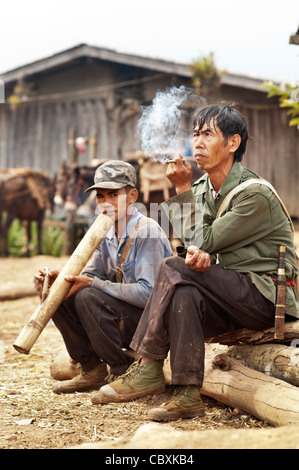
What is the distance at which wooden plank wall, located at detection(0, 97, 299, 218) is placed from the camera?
40.3 feet

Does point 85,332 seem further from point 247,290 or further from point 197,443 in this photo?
point 197,443

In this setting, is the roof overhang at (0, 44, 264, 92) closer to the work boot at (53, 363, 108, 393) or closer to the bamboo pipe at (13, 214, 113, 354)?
the bamboo pipe at (13, 214, 113, 354)

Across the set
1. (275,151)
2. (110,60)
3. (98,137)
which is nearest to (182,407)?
(275,151)

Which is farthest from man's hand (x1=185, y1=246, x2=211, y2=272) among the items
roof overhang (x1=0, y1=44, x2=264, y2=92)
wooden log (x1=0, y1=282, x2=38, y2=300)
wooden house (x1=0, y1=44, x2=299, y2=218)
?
roof overhang (x1=0, y1=44, x2=264, y2=92)

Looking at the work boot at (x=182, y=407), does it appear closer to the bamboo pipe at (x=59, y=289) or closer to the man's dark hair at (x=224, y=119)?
the bamboo pipe at (x=59, y=289)

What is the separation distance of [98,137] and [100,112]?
60cm

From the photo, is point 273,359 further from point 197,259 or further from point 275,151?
point 275,151

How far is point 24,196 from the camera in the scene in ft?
44.3

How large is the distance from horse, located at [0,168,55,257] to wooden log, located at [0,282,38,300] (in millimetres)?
4821

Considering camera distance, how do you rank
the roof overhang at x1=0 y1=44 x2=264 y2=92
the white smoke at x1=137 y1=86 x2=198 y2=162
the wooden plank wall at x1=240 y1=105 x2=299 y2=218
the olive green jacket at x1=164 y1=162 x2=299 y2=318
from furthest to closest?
the wooden plank wall at x1=240 y1=105 x2=299 y2=218 → the roof overhang at x1=0 y1=44 x2=264 y2=92 → the white smoke at x1=137 y1=86 x2=198 y2=162 → the olive green jacket at x1=164 y1=162 x2=299 y2=318

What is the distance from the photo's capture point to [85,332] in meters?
4.05

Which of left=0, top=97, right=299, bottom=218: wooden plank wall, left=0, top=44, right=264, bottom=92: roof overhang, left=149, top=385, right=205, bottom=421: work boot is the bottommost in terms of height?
left=149, top=385, right=205, bottom=421: work boot
